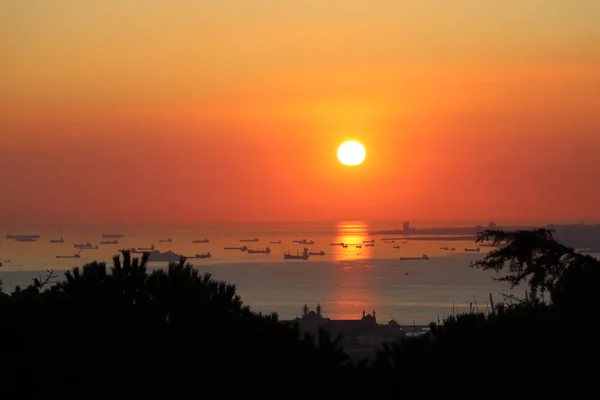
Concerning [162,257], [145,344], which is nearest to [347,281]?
[162,257]

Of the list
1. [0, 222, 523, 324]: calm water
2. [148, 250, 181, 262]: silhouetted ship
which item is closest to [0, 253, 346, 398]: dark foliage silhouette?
[0, 222, 523, 324]: calm water

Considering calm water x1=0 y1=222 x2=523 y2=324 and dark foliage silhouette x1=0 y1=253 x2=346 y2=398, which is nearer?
dark foliage silhouette x1=0 y1=253 x2=346 y2=398

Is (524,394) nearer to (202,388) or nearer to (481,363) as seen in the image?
(481,363)

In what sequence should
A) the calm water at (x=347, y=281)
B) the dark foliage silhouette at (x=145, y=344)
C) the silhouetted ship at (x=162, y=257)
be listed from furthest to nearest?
the silhouetted ship at (x=162, y=257) → the calm water at (x=347, y=281) → the dark foliage silhouette at (x=145, y=344)

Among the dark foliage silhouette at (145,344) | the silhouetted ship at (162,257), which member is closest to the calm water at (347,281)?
the silhouetted ship at (162,257)

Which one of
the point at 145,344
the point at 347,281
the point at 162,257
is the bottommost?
the point at 145,344

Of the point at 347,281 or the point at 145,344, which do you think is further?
the point at 347,281

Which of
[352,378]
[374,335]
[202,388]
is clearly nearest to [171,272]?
[202,388]

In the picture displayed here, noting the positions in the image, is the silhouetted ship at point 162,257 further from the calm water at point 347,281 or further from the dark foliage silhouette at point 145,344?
the dark foliage silhouette at point 145,344

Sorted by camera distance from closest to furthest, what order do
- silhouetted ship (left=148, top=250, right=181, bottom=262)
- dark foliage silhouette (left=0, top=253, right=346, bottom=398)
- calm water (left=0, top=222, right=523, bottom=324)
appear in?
dark foliage silhouette (left=0, top=253, right=346, bottom=398) < calm water (left=0, top=222, right=523, bottom=324) < silhouetted ship (left=148, top=250, right=181, bottom=262)

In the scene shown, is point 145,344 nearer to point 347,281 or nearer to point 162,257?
point 347,281

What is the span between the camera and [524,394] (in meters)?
13.2

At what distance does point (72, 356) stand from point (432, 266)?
142 metres

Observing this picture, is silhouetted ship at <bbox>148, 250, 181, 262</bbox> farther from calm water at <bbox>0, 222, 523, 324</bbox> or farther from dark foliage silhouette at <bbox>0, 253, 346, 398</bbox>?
dark foliage silhouette at <bbox>0, 253, 346, 398</bbox>
